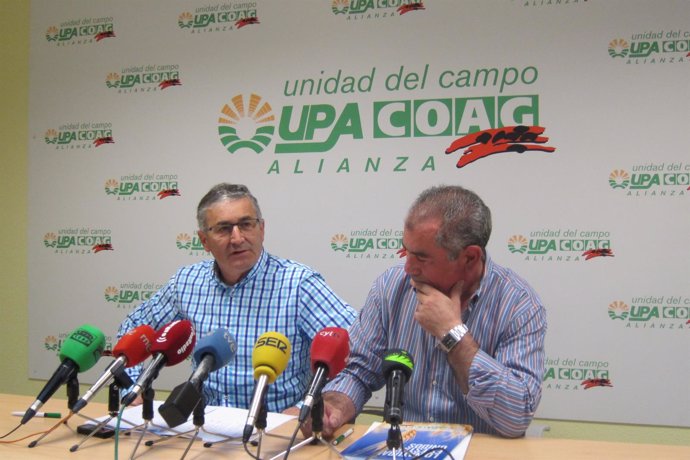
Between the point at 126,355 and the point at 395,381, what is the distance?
2.22 feet

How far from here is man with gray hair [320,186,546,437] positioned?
1775 mm

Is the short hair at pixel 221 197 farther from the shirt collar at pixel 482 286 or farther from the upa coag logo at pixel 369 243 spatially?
the shirt collar at pixel 482 286

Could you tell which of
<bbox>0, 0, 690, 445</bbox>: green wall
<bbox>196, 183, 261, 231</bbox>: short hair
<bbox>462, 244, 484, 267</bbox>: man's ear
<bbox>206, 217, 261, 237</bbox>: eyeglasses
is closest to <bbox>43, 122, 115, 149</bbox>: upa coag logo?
<bbox>0, 0, 690, 445</bbox>: green wall

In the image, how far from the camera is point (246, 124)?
368cm

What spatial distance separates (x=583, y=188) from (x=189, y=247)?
7.10 ft

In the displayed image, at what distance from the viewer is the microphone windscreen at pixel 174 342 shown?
1579 mm

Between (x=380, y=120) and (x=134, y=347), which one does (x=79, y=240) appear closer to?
(x=380, y=120)

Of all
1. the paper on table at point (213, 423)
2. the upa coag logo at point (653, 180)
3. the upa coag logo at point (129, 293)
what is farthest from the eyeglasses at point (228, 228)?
the upa coag logo at point (653, 180)

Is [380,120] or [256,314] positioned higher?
[380,120]

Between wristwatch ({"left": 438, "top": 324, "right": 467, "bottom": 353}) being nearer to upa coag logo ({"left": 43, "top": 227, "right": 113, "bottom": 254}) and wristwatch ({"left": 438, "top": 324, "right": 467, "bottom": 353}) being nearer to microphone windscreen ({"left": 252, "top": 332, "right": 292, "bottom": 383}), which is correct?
microphone windscreen ({"left": 252, "top": 332, "right": 292, "bottom": 383})

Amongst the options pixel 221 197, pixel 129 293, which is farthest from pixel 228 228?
pixel 129 293

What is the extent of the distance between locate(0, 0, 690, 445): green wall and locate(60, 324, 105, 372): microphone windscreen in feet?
8.87

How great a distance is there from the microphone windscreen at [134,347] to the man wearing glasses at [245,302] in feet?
3.05

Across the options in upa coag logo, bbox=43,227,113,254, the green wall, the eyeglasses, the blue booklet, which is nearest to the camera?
the blue booklet
